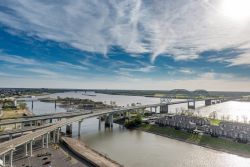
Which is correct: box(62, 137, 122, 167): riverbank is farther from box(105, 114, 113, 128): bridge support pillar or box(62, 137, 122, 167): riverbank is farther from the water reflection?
box(105, 114, 113, 128): bridge support pillar

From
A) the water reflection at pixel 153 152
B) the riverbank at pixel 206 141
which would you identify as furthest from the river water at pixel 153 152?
the riverbank at pixel 206 141

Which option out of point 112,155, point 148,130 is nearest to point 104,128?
point 148,130

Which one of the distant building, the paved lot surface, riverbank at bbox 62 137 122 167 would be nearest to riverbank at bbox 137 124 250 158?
the distant building

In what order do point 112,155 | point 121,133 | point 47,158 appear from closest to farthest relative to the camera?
point 47,158 → point 112,155 → point 121,133

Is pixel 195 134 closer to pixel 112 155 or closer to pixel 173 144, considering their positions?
pixel 173 144

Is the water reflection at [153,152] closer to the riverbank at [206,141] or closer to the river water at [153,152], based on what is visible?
the river water at [153,152]

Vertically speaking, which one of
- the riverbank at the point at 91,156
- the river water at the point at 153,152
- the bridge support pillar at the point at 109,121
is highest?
the bridge support pillar at the point at 109,121

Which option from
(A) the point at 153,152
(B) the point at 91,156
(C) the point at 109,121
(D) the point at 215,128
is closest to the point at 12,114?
(C) the point at 109,121
